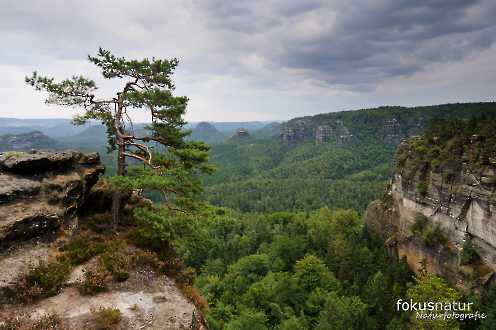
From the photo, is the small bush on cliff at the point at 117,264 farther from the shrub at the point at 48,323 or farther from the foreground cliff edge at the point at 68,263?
the shrub at the point at 48,323

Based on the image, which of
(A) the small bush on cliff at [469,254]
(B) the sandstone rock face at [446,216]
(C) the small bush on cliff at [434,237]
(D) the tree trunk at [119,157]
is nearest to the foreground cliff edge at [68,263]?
(D) the tree trunk at [119,157]

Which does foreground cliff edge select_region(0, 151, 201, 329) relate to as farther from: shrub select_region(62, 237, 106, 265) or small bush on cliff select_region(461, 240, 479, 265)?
small bush on cliff select_region(461, 240, 479, 265)

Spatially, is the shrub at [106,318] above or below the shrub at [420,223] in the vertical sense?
above

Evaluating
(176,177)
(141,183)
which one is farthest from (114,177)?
(176,177)

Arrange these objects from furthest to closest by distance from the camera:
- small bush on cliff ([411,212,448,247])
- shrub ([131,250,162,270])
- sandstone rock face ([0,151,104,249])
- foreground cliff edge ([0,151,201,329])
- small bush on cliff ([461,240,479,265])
Answer: small bush on cliff ([411,212,448,247]), small bush on cliff ([461,240,479,265]), shrub ([131,250,162,270]), sandstone rock face ([0,151,104,249]), foreground cliff edge ([0,151,201,329])

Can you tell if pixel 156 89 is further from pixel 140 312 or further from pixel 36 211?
pixel 140 312

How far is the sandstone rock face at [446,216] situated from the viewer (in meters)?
42.6

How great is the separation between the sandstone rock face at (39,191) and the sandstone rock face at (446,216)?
152 feet

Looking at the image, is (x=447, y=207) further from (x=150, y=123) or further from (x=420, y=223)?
(x=150, y=123)

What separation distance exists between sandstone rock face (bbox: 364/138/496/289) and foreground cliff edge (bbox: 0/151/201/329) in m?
42.5

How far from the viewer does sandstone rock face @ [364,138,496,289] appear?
42625 millimetres

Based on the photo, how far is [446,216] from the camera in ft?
165

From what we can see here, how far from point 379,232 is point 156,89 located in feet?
199

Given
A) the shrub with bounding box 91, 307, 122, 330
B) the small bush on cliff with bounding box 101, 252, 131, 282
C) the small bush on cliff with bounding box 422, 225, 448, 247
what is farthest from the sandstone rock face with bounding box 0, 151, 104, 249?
the small bush on cliff with bounding box 422, 225, 448, 247
